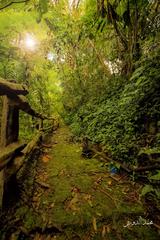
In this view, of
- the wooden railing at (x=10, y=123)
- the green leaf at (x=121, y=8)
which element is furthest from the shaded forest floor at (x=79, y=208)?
the green leaf at (x=121, y=8)

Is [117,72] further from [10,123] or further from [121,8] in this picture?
[10,123]

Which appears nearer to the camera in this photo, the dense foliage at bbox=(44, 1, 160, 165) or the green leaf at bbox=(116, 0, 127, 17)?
the dense foliage at bbox=(44, 1, 160, 165)

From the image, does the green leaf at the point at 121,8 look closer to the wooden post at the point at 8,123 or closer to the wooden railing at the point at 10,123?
the wooden railing at the point at 10,123

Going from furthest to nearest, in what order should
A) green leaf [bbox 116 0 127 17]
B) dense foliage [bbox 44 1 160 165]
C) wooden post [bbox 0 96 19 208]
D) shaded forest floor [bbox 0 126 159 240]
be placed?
green leaf [bbox 116 0 127 17], dense foliage [bbox 44 1 160 165], wooden post [bbox 0 96 19 208], shaded forest floor [bbox 0 126 159 240]

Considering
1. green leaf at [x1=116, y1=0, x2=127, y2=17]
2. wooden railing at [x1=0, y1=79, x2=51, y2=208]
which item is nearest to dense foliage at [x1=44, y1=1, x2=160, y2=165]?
green leaf at [x1=116, y1=0, x2=127, y2=17]

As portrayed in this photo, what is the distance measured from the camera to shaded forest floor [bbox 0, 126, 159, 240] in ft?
7.50

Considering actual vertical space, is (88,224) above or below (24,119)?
below

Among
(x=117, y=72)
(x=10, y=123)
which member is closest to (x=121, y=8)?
(x=117, y=72)

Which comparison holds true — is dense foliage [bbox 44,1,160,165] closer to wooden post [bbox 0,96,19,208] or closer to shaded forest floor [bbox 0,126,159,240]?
shaded forest floor [bbox 0,126,159,240]

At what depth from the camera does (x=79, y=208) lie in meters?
2.79

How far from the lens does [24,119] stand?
21.0ft

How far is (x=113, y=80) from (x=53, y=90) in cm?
651

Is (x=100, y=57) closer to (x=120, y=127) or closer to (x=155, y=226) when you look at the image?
(x=120, y=127)

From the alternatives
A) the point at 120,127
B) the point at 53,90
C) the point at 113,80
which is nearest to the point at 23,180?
the point at 120,127
